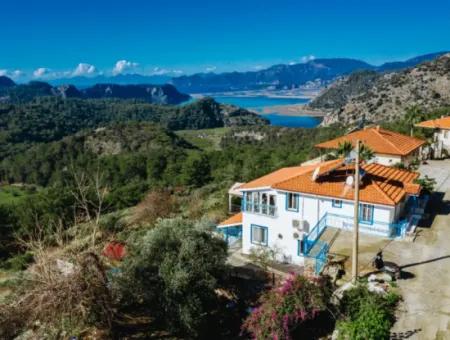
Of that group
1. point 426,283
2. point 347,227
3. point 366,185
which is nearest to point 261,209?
point 347,227

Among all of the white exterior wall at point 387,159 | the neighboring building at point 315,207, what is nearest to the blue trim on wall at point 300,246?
the neighboring building at point 315,207

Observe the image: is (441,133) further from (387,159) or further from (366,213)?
(366,213)

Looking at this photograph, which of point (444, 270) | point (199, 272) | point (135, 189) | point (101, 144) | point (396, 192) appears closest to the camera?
point (199, 272)

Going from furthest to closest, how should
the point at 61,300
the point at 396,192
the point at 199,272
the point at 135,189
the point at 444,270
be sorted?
the point at 135,189, the point at 396,192, the point at 444,270, the point at 199,272, the point at 61,300

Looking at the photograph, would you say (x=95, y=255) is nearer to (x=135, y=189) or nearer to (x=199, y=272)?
(x=199, y=272)

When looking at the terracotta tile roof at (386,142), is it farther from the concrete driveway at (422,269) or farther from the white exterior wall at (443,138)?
the concrete driveway at (422,269)

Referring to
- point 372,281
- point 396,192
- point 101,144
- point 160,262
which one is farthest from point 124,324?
point 101,144

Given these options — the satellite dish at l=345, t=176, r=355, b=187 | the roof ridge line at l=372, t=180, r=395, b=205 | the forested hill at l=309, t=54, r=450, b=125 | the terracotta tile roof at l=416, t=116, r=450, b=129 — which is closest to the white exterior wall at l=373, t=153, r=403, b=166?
the roof ridge line at l=372, t=180, r=395, b=205
